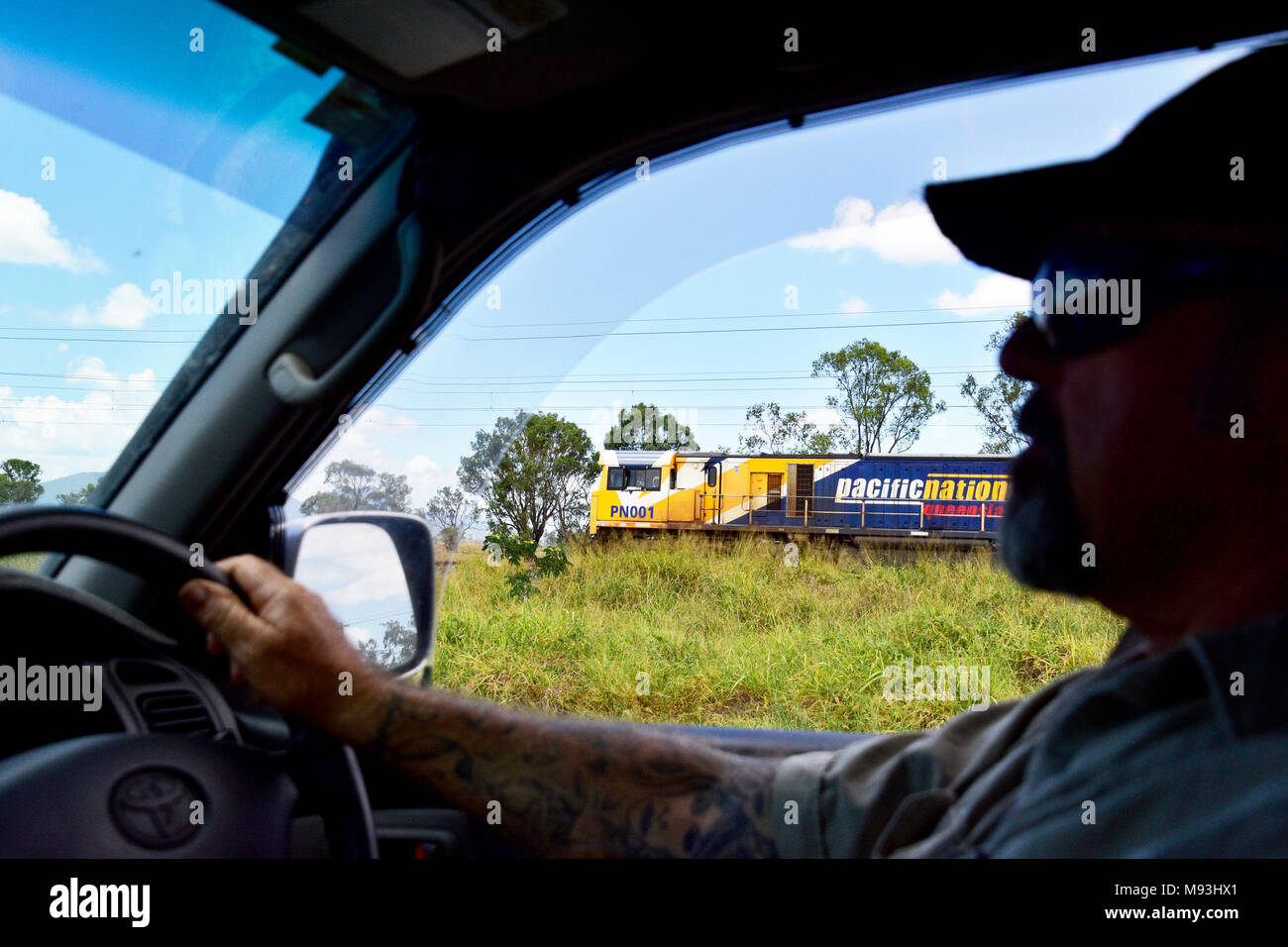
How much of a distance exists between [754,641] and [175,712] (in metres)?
2.86

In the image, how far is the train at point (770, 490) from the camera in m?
8.32

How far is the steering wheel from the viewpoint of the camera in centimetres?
93

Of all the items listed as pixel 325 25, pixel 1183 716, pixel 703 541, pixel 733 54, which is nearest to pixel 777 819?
pixel 1183 716

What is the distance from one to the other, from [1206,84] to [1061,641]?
2338 millimetres

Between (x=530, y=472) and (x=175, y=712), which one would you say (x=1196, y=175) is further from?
(x=530, y=472)

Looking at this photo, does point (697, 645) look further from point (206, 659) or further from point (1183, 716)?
point (1183, 716)

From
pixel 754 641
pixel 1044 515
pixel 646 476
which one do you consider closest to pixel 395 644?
pixel 1044 515

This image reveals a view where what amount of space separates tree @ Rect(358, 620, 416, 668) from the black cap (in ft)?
4.28

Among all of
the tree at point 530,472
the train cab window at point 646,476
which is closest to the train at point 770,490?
the train cab window at point 646,476

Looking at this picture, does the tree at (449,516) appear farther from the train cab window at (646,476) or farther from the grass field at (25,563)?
the train cab window at (646,476)

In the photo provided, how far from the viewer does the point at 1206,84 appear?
1.05 meters

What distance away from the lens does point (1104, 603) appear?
105cm

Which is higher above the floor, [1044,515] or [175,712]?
[1044,515]

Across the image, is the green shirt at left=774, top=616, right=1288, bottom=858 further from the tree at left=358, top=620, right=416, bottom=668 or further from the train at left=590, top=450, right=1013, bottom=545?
the train at left=590, top=450, right=1013, bottom=545
